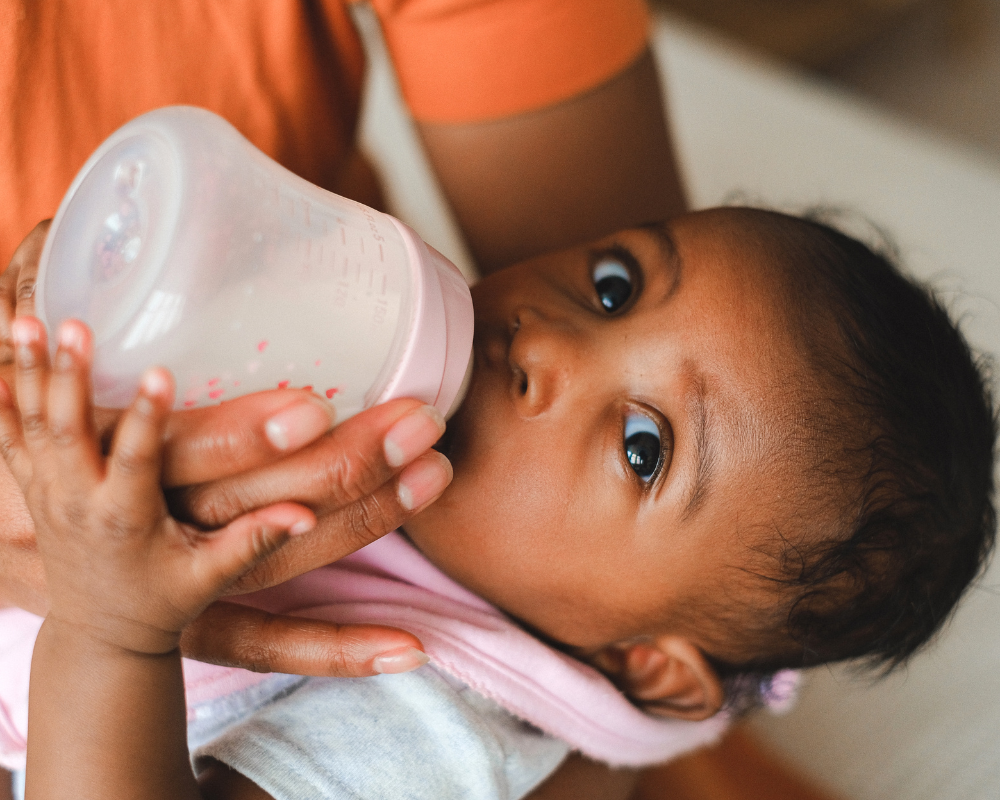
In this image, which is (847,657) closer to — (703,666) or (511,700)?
(703,666)

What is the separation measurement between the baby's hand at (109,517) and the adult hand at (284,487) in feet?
0.08

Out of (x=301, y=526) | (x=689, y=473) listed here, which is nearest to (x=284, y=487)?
(x=301, y=526)

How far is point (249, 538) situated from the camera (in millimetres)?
620

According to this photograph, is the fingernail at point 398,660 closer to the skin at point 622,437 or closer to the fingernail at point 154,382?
the skin at point 622,437

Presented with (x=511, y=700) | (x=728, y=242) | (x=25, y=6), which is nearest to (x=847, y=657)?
(x=511, y=700)

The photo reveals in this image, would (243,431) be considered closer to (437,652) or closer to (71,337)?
(71,337)

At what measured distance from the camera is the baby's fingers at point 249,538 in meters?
0.62

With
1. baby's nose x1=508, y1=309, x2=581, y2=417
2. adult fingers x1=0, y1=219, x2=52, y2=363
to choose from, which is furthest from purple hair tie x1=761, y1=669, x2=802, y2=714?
adult fingers x1=0, y1=219, x2=52, y2=363

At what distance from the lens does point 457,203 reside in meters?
1.22

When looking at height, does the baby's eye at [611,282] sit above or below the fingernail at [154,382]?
below

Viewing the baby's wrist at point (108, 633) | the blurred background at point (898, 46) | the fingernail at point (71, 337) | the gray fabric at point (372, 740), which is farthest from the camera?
the blurred background at point (898, 46)

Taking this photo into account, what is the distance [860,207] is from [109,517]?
1540 millimetres

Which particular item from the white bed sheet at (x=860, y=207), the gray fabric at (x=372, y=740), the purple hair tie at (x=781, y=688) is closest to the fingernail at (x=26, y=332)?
the gray fabric at (x=372, y=740)

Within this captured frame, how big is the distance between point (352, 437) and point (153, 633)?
0.23m
